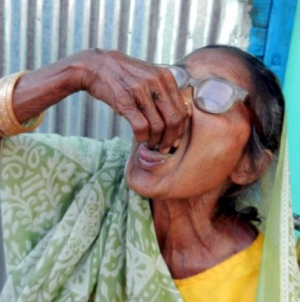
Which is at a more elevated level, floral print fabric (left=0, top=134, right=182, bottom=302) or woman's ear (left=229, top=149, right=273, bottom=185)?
woman's ear (left=229, top=149, right=273, bottom=185)

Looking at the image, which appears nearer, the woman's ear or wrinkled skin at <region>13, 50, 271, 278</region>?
wrinkled skin at <region>13, 50, 271, 278</region>

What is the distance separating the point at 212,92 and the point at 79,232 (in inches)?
20.0

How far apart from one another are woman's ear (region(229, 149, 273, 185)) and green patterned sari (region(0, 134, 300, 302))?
0.31 feet

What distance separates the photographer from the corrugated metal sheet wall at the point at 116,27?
10.0 feet

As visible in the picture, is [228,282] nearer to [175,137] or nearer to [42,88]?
[175,137]

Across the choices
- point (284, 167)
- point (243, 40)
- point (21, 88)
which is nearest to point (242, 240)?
point (284, 167)

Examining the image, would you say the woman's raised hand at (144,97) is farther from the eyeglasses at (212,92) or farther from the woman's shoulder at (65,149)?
the woman's shoulder at (65,149)

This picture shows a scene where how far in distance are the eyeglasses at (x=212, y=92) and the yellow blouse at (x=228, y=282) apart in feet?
1.33

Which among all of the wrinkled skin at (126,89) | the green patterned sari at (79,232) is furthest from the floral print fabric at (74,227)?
the wrinkled skin at (126,89)

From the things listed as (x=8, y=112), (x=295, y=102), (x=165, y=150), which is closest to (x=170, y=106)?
(x=165, y=150)

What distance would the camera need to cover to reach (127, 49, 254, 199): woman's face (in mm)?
1577

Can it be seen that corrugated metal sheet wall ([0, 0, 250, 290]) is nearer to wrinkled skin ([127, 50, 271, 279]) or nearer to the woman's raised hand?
wrinkled skin ([127, 50, 271, 279])

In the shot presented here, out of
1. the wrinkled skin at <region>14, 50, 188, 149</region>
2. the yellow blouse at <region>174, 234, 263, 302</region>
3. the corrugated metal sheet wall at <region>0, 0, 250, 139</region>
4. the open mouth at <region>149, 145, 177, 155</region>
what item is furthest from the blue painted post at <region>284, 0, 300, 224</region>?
the wrinkled skin at <region>14, 50, 188, 149</region>

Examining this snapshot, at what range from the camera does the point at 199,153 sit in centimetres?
158
